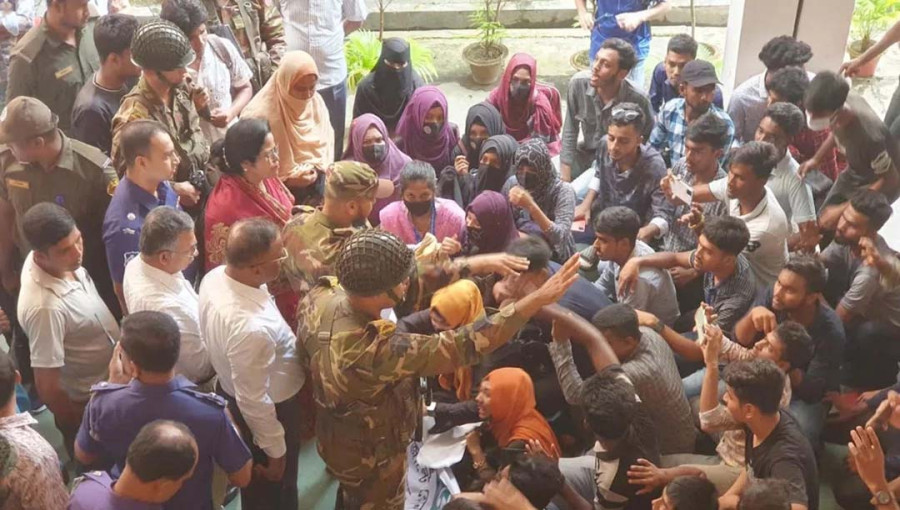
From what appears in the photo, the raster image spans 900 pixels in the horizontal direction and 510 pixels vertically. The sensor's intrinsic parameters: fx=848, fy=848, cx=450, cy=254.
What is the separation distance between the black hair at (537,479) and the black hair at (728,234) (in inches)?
49.2

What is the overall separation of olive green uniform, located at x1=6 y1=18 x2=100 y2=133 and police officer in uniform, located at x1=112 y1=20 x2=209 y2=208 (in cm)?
61

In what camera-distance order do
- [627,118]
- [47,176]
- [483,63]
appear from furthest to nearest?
[483,63], [627,118], [47,176]

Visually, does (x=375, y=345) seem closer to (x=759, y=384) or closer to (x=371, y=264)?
(x=371, y=264)

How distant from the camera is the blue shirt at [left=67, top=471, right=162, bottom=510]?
95.7 inches

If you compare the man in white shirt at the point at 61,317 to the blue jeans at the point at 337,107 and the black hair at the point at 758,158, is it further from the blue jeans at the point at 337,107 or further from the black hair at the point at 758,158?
the black hair at the point at 758,158

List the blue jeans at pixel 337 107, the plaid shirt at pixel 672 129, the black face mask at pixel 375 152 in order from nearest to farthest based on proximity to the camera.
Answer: the black face mask at pixel 375 152
the plaid shirt at pixel 672 129
the blue jeans at pixel 337 107

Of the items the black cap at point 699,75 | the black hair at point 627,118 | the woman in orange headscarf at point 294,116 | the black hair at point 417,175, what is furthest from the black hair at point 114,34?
the black cap at point 699,75

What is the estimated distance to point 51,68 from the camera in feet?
14.1

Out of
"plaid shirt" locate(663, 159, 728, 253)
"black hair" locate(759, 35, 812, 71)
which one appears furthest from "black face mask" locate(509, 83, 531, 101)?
"black hair" locate(759, 35, 812, 71)

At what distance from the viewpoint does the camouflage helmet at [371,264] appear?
A: 264cm

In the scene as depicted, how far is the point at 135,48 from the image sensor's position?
384cm

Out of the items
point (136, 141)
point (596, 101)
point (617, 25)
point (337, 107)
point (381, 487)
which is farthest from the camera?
point (617, 25)

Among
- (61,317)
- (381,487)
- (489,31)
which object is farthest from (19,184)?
(489,31)

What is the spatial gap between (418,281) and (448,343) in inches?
34.3
